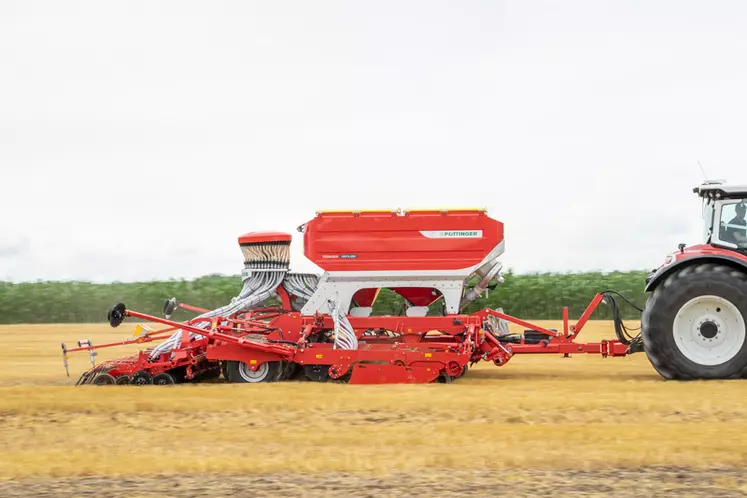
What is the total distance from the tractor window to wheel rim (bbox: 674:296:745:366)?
0.82m

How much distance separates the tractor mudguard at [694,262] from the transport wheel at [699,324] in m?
0.08

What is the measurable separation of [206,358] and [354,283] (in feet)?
6.42

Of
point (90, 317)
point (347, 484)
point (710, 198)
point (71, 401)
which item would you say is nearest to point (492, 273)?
point (710, 198)

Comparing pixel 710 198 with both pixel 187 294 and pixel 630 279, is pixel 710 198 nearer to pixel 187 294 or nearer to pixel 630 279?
pixel 630 279

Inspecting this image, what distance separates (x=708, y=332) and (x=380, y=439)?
4793 mm

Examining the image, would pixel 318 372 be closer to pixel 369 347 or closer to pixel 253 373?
pixel 369 347

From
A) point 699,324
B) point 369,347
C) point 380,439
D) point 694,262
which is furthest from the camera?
point 369,347

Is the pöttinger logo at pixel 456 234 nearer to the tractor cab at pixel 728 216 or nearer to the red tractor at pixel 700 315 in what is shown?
the red tractor at pixel 700 315

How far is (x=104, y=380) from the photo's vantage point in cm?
1053

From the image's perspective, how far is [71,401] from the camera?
29.3 feet

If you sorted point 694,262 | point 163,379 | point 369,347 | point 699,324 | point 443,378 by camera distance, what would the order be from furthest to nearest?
point 163,379
point 369,347
point 443,378
point 694,262
point 699,324

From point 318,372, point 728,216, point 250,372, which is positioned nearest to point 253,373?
point 250,372

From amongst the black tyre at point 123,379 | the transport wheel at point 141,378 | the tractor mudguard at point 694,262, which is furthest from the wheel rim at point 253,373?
the tractor mudguard at point 694,262

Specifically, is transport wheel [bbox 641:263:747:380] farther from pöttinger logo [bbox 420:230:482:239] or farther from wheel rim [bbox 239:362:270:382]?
wheel rim [bbox 239:362:270:382]
